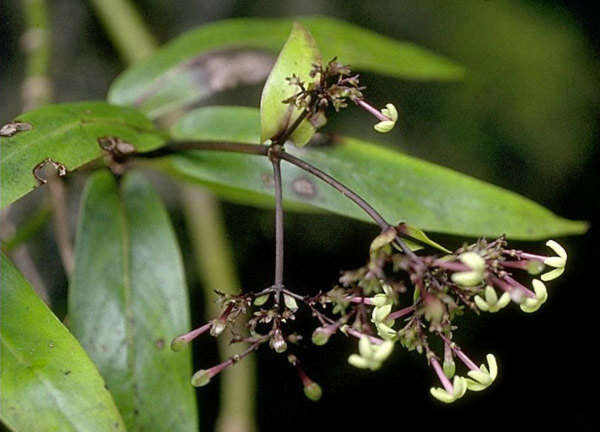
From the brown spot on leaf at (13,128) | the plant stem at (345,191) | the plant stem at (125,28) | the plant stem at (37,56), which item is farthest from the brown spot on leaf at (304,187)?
the plant stem at (125,28)

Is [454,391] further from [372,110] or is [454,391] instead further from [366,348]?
[372,110]

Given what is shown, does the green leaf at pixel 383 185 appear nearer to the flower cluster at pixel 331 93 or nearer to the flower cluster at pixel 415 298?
the flower cluster at pixel 331 93

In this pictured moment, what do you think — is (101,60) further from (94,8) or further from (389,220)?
(389,220)

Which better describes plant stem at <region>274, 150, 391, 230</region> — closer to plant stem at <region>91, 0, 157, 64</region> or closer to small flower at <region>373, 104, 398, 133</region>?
small flower at <region>373, 104, 398, 133</region>

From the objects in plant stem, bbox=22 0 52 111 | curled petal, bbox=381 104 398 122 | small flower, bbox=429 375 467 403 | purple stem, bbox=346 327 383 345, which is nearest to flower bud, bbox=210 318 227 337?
purple stem, bbox=346 327 383 345

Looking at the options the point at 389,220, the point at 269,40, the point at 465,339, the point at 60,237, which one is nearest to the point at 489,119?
the point at 465,339
